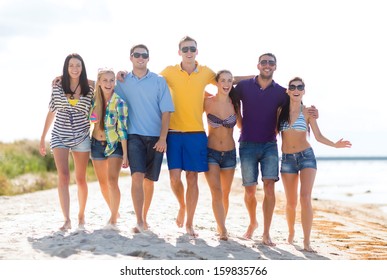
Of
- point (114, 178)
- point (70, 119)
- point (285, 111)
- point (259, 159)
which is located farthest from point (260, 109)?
point (70, 119)

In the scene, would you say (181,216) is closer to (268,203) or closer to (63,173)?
(268,203)

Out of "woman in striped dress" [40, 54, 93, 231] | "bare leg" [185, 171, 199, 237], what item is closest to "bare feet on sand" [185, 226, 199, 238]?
"bare leg" [185, 171, 199, 237]

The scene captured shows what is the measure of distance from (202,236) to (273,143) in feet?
5.17

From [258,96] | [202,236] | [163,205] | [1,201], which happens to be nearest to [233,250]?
[202,236]

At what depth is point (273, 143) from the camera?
743cm

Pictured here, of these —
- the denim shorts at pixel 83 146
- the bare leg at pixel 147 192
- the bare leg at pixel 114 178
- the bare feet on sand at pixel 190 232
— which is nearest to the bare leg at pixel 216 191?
the bare feet on sand at pixel 190 232

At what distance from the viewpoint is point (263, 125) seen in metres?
7.39

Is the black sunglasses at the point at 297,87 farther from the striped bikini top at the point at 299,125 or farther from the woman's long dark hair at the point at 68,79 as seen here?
the woman's long dark hair at the point at 68,79

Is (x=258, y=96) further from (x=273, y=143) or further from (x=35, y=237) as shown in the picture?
(x=35, y=237)

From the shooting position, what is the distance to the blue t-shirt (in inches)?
280

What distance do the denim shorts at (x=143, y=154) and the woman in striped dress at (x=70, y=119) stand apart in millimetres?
675

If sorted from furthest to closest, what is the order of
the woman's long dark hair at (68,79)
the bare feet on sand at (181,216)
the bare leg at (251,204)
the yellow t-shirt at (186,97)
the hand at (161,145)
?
the bare feet on sand at (181,216), the bare leg at (251,204), the woman's long dark hair at (68,79), the yellow t-shirt at (186,97), the hand at (161,145)

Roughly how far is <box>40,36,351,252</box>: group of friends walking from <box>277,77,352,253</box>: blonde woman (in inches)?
0.5

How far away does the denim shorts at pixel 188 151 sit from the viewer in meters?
7.20
